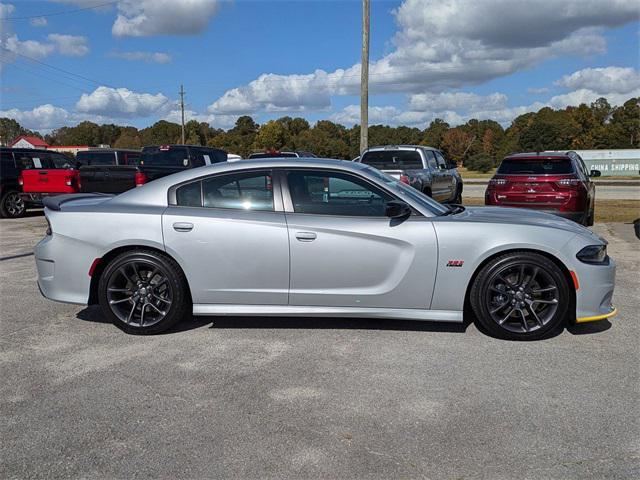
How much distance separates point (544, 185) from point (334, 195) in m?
6.91

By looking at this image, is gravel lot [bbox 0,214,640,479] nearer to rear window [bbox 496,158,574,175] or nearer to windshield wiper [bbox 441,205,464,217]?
windshield wiper [bbox 441,205,464,217]

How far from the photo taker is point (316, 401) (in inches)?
136

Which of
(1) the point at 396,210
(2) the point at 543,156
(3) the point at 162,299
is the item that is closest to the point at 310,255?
(1) the point at 396,210

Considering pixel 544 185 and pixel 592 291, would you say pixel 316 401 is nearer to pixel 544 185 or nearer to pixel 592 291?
pixel 592 291

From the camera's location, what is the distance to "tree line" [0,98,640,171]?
244 feet

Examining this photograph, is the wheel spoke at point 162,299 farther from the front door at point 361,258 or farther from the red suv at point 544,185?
the red suv at point 544,185

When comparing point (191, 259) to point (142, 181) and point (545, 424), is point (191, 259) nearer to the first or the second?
point (545, 424)

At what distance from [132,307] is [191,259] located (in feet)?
2.30

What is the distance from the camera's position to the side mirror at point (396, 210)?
448 centimetres

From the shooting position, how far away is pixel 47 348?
448 centimetres

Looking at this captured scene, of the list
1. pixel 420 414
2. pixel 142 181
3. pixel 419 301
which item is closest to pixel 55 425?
pixel 420 414

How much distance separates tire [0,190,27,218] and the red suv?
1240 cm

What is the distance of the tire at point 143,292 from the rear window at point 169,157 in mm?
10067

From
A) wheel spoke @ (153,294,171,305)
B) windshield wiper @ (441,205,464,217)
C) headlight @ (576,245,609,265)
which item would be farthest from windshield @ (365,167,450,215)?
wheel spoke @ (153,294,171,305)
